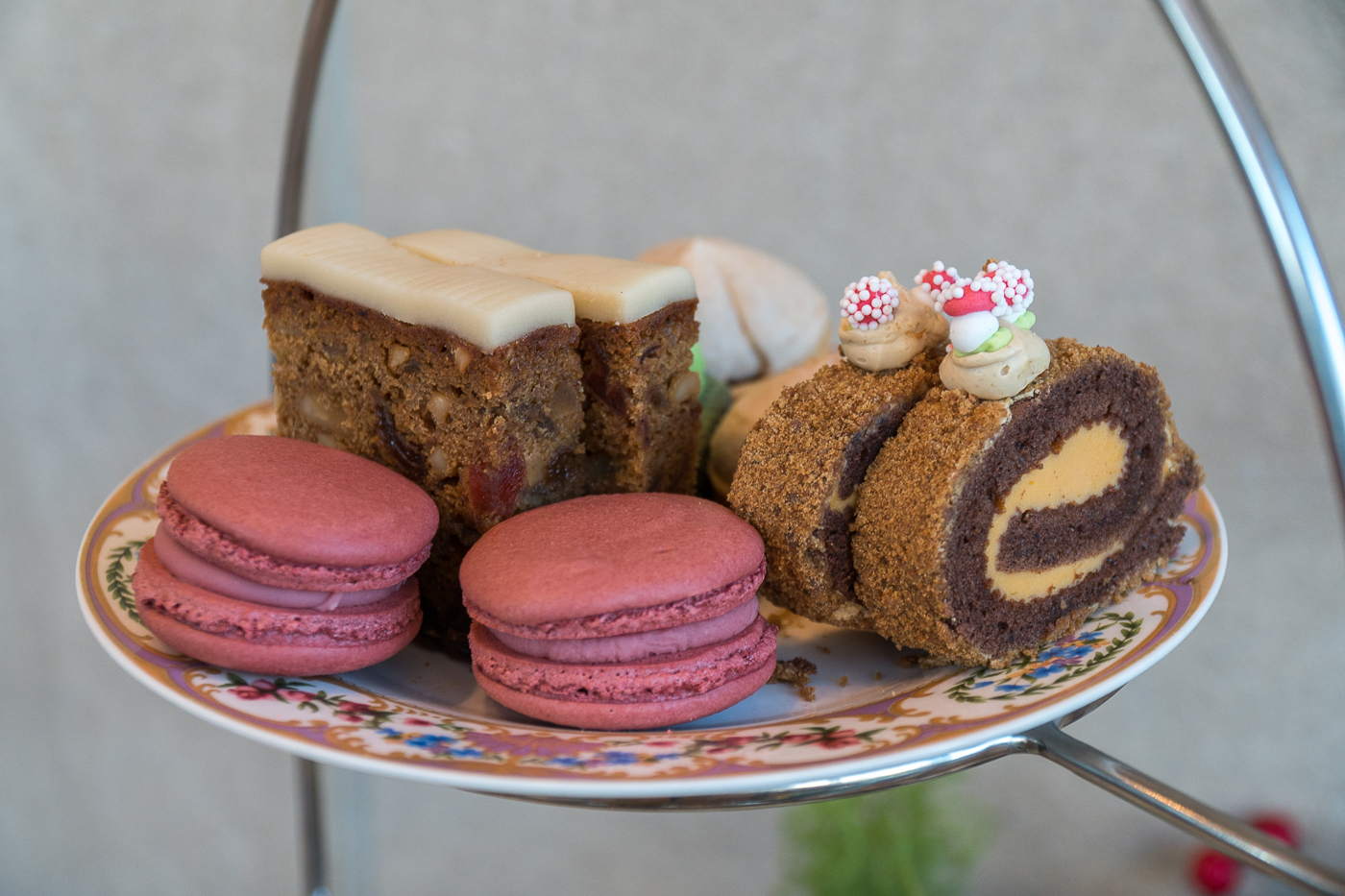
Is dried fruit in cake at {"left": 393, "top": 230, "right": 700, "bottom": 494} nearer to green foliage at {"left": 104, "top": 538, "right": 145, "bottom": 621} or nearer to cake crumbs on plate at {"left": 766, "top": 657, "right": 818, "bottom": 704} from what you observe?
cake crumbs on plate at {"left": 766, "top": 657, "right": 818, "bottom": 704}

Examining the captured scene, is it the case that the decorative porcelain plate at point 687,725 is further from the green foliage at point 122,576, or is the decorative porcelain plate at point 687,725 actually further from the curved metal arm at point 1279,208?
the curved metal arm at point 1279,208

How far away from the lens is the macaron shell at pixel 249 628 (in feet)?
3.13

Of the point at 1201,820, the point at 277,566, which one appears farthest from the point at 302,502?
the point at 1201,820

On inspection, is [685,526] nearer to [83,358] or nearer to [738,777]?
[738,777]

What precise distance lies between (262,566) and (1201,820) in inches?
30.0

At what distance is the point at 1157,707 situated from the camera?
7.33ft

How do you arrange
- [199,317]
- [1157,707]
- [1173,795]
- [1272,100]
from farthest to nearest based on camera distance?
[199,317]
[1157,707]
[1272,100]
[1173,795]

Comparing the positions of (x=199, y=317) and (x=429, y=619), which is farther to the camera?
(x=199, y=317)

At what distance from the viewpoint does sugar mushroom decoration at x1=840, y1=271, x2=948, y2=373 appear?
3.53 ft

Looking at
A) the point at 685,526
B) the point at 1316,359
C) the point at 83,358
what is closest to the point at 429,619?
the point at 685,526

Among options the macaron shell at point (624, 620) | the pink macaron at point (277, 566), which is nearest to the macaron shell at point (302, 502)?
the pink macaron at point (277, 566)

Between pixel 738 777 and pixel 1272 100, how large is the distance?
5.29 feet

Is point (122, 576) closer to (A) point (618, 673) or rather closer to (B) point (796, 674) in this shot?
(A) point (618, 673)

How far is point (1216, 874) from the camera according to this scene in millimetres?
2006
